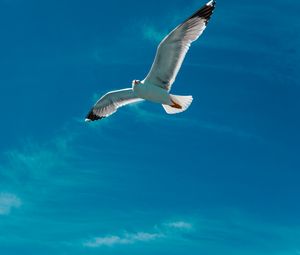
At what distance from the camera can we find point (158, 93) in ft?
72.6

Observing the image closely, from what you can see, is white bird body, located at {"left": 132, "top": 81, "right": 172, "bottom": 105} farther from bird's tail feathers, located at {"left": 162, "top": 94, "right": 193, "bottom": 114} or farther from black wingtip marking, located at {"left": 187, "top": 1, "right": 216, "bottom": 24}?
black wingtip marking, located at {"left": 187, "top": 1, "right": 216, "bottom": 24}

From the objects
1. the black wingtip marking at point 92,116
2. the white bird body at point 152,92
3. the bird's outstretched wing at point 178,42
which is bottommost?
the white bird body at point 152,92

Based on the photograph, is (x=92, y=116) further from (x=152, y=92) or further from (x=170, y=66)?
(x=170, y=66)

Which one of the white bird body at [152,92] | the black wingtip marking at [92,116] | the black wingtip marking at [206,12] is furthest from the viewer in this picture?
the black wingtip marking at [92,116]

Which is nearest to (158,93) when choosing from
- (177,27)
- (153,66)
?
(153,66)

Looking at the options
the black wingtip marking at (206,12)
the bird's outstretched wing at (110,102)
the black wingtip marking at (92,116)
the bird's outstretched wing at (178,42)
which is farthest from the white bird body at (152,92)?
the black wingtip marking at (92,116)

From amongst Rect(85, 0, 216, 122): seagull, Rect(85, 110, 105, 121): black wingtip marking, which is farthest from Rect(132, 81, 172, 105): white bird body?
Rect(85, 110, 105, 121): black wingtip marking

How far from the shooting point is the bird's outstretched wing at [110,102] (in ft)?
79.7

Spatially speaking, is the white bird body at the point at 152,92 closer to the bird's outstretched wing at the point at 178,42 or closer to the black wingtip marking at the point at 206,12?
the bird's outstretched wing at the point at 178,42

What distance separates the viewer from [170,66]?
869 inches

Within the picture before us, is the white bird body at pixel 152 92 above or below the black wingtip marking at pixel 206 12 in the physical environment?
below

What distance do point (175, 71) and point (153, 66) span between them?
0.82m

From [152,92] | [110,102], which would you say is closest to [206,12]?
[152,92]

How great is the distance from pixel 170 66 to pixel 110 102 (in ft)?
13.2
